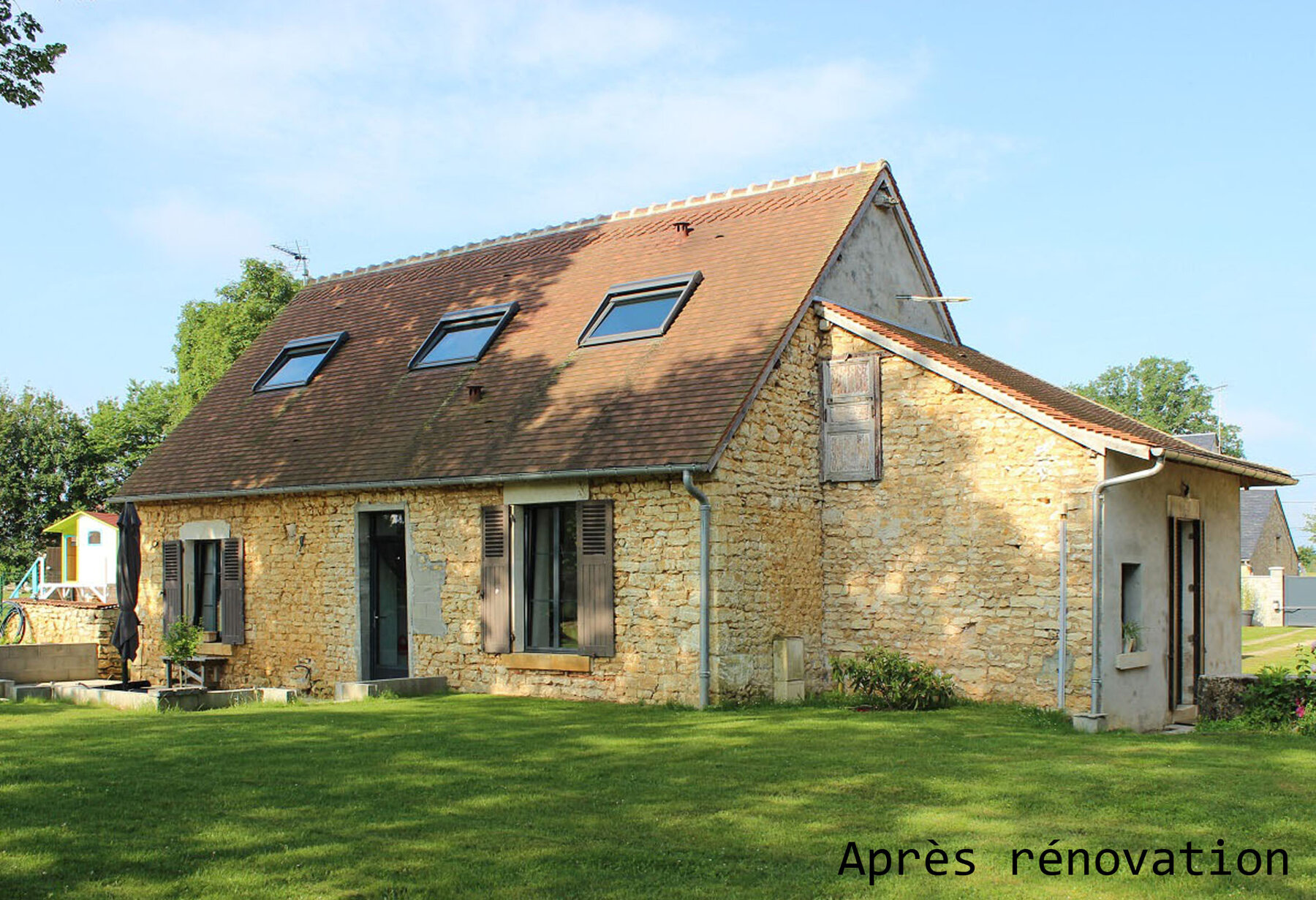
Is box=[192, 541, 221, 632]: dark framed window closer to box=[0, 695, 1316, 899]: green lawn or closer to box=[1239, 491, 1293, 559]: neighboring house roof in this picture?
box=[0, 695, 1316, 899]: green lawn

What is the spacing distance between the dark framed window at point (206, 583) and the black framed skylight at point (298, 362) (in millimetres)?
2892

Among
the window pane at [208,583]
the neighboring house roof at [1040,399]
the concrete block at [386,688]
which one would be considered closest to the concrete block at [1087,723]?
the neighboring house roof at [1040,399]

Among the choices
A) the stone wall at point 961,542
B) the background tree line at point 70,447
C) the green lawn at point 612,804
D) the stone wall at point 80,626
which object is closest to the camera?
the green lawn at point 612,804

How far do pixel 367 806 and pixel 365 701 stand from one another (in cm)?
596

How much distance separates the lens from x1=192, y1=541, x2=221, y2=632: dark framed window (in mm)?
17844

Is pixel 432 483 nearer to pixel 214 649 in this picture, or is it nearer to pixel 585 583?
pixel 585 583

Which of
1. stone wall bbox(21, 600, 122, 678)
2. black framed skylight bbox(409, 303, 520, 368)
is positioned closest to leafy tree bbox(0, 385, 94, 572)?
stone wall bbox(21, 600, 122, 678)

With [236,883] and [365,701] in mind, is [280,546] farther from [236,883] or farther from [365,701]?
[236,883]

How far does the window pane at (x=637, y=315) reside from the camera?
15344 mm

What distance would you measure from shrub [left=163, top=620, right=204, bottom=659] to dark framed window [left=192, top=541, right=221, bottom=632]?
2.24m

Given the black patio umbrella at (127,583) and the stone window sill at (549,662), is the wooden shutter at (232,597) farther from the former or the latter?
the stone window sill at (549,662)

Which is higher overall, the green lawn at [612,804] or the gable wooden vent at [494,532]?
the gable wooden vent at [494,532]

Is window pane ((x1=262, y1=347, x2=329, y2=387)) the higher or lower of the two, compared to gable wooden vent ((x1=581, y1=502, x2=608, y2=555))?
higher

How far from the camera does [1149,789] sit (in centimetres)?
813
